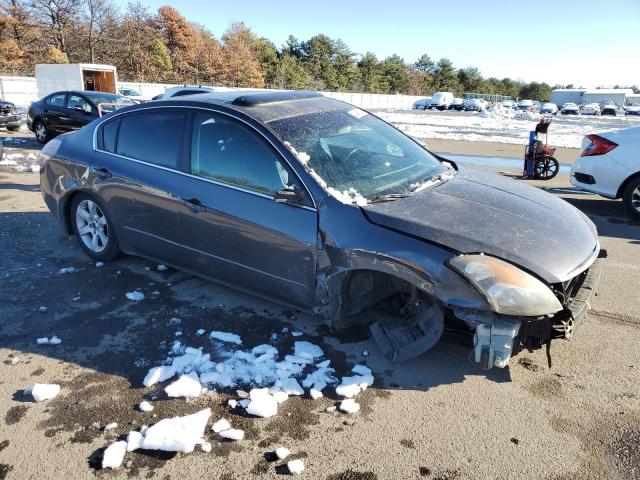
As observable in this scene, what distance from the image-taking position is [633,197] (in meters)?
6.93

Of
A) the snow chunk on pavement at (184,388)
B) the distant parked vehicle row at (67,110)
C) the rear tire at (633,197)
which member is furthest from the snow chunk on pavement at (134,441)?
the distant parked vehicle row at (67,110)

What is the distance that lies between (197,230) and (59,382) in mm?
1401

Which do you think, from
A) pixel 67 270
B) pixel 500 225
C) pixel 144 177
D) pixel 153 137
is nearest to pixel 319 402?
pixel 500 225

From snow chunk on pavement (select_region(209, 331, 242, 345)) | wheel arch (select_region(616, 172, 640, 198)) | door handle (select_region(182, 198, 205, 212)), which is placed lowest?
snow chunk on pavement (select_region(209, 331, 242, 345))

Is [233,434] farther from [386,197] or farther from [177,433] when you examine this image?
[386,197]

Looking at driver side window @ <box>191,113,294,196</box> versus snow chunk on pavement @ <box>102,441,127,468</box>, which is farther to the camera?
driver side window @ <box>191,113,294,196</box>

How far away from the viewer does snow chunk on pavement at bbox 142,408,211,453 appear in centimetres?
243

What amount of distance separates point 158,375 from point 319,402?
3.36 ft

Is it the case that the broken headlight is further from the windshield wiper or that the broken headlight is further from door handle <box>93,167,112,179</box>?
door handle <box>93,167,112,179</box>

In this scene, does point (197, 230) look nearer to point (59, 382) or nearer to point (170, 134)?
point (170, 134)

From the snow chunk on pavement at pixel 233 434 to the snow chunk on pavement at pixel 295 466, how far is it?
331 millimetres

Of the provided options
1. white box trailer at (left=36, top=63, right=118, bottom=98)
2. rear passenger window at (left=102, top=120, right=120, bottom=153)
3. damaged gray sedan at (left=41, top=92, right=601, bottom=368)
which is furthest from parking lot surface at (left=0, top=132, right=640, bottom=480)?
white box trailer at (left=36, top=63, right=118, bottom=98)

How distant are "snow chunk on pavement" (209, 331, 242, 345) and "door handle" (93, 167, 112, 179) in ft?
6.38

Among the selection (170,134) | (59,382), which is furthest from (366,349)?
(170,134)
